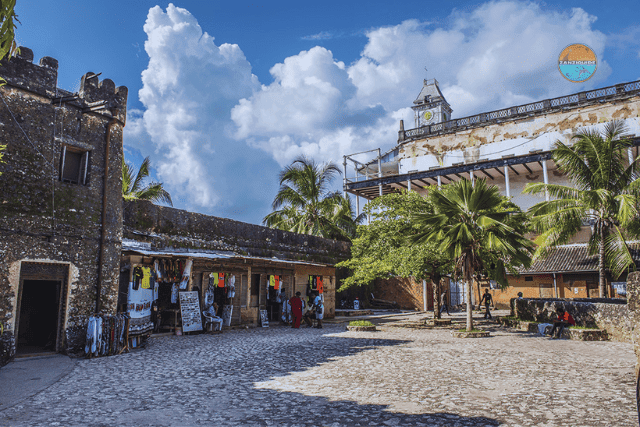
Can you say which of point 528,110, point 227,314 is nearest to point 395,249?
point 227,314

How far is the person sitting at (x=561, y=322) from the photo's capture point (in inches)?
555

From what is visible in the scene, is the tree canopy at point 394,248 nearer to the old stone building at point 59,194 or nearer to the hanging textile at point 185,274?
the hanging textile at point 185,274

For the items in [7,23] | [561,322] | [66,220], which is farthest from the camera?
[561,322]

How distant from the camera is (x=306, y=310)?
19.0 meters

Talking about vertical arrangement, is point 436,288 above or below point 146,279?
below

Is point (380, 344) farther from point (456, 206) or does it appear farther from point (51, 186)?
point (51, 186)

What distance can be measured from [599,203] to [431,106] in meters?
50.9

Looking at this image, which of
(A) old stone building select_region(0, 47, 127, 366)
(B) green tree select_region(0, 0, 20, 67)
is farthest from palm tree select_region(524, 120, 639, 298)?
(B) green tree select_region(0, 0, 20, 67)

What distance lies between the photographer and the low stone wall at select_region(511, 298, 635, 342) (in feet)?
42.8

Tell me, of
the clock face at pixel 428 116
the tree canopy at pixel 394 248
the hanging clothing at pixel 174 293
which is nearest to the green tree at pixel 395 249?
the tree canopy at pixel 394 248

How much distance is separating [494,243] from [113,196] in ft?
36.3

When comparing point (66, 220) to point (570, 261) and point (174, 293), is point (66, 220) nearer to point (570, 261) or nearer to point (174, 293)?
point (174, 293)

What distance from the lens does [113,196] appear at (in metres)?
11.3

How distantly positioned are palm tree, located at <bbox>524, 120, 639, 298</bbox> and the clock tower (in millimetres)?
46903
